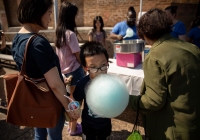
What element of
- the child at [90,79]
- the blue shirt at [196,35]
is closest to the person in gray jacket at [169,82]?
the child at [90,79]

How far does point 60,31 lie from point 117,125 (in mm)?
1665

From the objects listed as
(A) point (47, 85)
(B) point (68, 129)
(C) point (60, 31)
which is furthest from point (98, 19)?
(A) point (47, 85)

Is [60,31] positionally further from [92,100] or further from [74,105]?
[92,100]

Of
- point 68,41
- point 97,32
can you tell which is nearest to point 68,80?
point 68,41

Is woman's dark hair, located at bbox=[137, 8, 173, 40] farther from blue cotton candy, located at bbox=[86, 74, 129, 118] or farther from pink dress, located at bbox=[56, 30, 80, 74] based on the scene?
pink dress, located at bbox=[56, 30, 80, 74]

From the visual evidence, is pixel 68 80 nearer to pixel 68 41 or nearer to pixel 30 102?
pixel 68 41

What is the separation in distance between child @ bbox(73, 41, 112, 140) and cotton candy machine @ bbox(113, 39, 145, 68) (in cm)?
79

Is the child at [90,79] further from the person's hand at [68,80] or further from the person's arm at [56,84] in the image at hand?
the person's hand at [68,80]

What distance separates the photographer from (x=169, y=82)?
1.15 meters

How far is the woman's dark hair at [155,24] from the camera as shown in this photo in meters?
1.23

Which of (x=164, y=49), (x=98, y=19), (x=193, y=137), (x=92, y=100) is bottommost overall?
(x=193, y=137)

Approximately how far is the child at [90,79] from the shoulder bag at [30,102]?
0.25 metres

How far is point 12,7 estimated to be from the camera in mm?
9562

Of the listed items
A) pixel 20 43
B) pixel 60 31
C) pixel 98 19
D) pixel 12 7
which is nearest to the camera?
pixel 20 43
